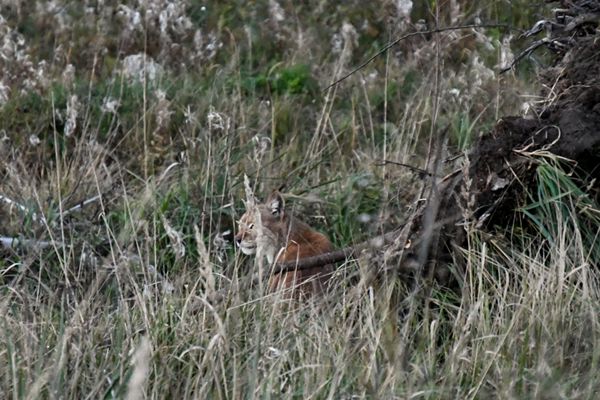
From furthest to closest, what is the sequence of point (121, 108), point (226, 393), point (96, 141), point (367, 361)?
point (121, 108), point (96, 141), point (367, 361), point (226, 393)

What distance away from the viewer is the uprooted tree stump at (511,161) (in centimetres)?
458

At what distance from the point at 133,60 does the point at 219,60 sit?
0.96 metres

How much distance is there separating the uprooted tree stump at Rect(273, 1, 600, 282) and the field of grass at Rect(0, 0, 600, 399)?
0.26ft

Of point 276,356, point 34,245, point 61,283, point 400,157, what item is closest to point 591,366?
point 276,356

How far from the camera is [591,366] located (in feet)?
12.0

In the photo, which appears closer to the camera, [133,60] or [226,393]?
[226,393]

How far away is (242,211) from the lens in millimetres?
6035

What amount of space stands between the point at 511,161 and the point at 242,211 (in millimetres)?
1770

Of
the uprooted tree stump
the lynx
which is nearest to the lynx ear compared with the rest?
the lynx

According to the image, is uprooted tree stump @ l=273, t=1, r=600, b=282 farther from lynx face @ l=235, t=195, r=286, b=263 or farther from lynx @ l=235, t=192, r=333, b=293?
lynx face @ l=235, t=195, r=286, b=263

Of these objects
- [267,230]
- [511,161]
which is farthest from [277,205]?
[511,161]

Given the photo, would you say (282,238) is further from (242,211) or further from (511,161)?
(511,161)

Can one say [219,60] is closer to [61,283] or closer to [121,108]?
[121,108]

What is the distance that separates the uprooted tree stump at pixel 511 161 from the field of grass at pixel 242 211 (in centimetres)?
8
